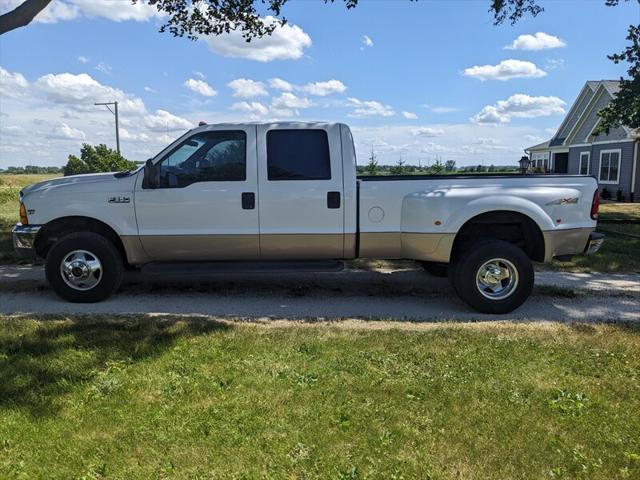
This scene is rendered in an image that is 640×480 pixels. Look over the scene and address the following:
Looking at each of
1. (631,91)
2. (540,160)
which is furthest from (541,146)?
(631,91)

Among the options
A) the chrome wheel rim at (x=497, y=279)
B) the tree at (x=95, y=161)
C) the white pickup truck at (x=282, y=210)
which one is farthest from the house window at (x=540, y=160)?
the chrome wheel rim at (x=497, y=279)

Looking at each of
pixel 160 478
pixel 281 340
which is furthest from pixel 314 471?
pixel 281 340

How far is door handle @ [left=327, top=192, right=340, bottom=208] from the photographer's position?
19.7 ft

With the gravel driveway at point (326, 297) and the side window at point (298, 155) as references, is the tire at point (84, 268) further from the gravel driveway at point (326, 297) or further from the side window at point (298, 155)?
the side window at point (298, 155)

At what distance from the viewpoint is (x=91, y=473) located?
113 inches

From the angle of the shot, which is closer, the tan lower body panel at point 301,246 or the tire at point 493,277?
the tire at point 493,277

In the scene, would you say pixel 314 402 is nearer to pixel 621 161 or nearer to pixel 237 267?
pixel 237 267

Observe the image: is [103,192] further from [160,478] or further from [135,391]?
[160,478]

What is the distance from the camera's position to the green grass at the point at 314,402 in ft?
9.80

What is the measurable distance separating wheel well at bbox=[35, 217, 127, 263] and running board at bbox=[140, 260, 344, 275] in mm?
494

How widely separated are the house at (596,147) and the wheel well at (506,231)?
17.3m

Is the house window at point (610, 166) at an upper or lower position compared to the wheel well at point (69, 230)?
upper

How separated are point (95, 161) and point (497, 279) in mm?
33610

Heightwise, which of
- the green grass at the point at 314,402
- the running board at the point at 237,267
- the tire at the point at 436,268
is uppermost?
the running board at the point at 237,267
